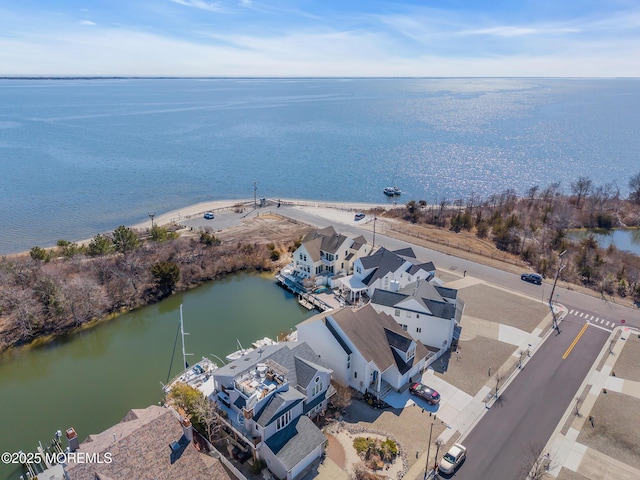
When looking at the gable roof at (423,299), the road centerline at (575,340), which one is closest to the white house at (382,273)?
the gable roof at (423,299)

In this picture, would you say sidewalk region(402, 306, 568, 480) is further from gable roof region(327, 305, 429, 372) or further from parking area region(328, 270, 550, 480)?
gable roof region(327, 305, 429, 372)

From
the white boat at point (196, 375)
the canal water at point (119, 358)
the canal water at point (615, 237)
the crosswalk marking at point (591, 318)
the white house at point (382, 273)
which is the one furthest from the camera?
the canal water at point (615, 237)

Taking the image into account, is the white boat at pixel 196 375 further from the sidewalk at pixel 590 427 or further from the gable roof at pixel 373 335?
the sidewalk at pixel 590 427

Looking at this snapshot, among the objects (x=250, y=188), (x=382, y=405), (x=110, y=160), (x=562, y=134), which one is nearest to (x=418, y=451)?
(x=382, y=405)

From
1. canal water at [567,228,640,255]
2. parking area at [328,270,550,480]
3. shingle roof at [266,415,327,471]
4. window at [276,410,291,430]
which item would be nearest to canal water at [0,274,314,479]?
window at [276,410,291,430]

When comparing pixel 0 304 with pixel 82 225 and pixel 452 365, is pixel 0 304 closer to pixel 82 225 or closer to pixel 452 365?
pixel 82 225

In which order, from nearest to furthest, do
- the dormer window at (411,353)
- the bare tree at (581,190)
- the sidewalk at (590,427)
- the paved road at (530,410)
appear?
the sidewalk at (590,427)
the paved road at (530,410)
the dormer window at (411,353)
the bare tree at (581,190)
